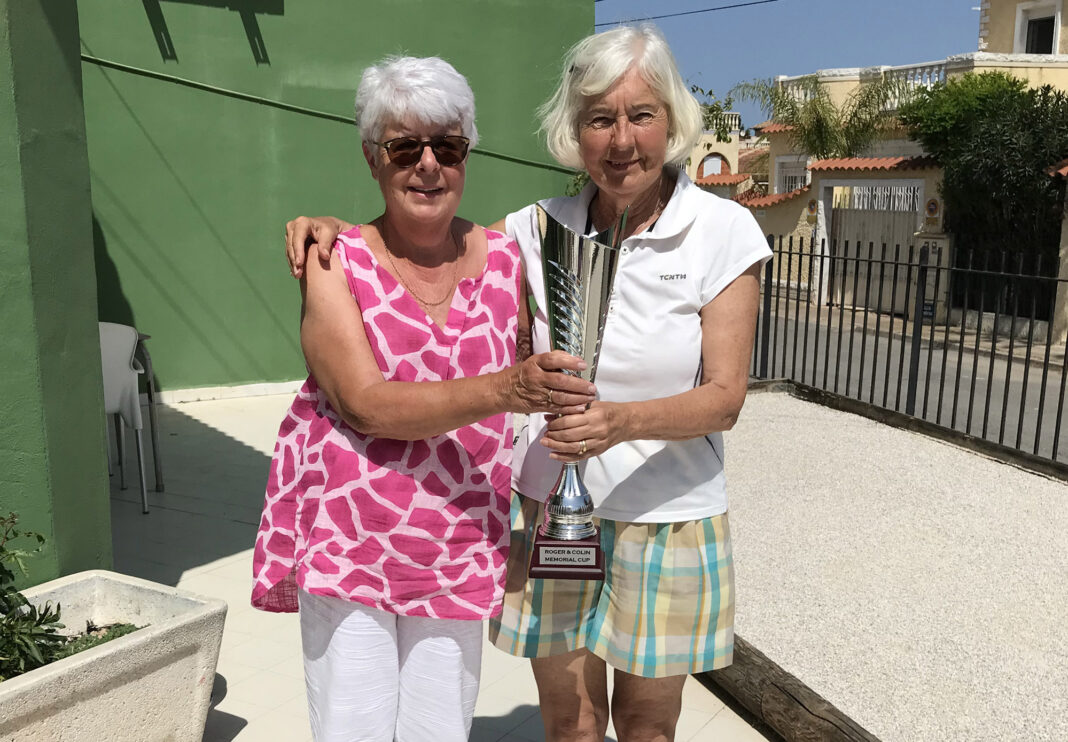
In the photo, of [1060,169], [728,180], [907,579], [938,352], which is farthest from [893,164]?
[907,579]

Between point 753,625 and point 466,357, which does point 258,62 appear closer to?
point 753,625

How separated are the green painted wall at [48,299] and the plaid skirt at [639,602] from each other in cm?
179

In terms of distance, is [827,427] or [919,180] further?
[919,180]

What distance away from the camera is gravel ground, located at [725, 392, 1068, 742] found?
381 centimetres

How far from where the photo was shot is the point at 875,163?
19.7 m

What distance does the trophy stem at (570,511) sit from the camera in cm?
200

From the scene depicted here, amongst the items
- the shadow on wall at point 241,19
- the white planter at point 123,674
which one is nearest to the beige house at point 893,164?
the shadow on wall at point 241,19

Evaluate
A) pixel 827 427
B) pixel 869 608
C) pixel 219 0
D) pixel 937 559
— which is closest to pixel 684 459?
pixel 869 608

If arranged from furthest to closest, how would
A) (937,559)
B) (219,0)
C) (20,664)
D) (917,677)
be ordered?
(219,0)
(937,559)
(917,677)
(20,664)

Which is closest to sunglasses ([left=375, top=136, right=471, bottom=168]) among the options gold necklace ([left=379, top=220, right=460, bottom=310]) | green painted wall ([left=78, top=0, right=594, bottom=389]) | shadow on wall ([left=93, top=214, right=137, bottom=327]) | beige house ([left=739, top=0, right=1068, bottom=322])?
gold necklace ([left=379, top=220, right=460, bottom=310])

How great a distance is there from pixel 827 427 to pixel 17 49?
6835mm

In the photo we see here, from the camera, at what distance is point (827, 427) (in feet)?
27.7

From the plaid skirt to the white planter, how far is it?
3.70 ft

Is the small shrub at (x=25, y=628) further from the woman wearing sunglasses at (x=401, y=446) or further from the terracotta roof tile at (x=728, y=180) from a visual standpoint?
the terracotta roof tile at (x=728, y=180)
